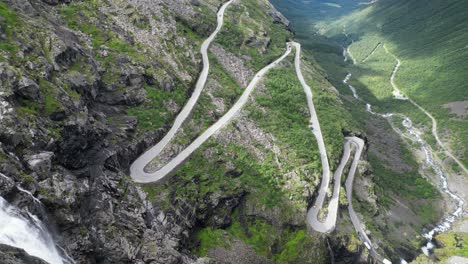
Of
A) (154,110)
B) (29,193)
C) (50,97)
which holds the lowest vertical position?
(154,110)

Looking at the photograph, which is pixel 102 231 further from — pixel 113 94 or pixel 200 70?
pixel 200 70

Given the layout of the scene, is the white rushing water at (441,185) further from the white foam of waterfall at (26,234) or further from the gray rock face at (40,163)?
the white foam of waterfall at (26,234)

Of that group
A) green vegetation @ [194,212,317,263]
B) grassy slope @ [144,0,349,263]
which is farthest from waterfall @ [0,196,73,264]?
green vegetation @ [194,212,317,263]

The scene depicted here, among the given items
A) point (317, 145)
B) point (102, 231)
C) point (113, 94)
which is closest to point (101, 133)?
point (113, 94)

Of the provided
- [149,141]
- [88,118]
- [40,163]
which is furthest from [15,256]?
[149,141]

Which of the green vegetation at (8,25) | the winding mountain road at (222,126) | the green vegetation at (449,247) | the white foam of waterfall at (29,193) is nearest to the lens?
the white foam of waterfall at (29,193)

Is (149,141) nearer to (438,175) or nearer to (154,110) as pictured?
(154,110)

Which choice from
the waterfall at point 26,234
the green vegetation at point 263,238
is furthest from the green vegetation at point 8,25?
the green vegetation at point 263,238

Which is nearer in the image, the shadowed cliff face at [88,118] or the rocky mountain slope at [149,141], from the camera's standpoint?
the shadowed cliff face at [88,118]
